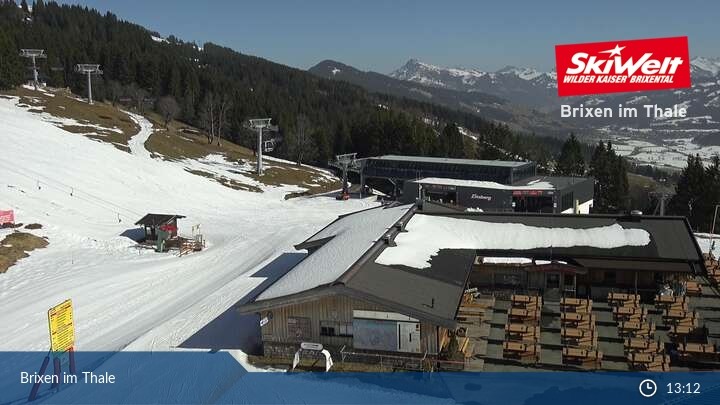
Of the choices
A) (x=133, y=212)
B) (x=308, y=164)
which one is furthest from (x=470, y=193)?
(x=308, y=164)

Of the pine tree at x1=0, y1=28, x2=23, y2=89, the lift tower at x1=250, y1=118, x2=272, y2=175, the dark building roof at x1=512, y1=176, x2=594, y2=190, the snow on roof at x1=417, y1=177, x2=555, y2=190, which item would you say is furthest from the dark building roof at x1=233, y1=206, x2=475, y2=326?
the pine tree at x1=0, y1=28, x2=23, y2=89

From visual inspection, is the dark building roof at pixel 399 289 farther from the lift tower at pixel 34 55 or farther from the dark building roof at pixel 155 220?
the lift tower at pixel 34 55

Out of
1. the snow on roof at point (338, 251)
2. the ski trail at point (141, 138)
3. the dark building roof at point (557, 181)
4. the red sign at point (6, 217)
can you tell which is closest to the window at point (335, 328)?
the snow on roof at point (338, 251)

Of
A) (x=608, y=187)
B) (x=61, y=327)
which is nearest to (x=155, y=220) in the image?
(x=61, y=327)

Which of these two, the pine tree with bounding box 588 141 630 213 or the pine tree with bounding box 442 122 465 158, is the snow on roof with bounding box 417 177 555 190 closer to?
the pine tree with bounding box 588 141 630 213

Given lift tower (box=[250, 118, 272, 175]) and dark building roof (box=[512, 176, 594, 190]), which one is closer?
dark building roof (box=[512, 176, 594, 190])
